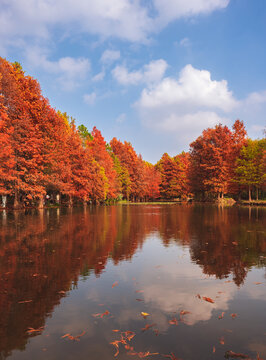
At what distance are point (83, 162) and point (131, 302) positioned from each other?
42396 millimetres

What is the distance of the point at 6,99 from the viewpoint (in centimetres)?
2808

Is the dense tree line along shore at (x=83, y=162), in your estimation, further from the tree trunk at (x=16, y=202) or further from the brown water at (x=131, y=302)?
the brown water at (x=131, y=302)

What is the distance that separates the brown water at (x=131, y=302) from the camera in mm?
3016

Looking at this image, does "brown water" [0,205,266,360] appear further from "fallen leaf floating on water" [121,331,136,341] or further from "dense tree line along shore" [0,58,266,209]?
"dense tree line along shore" [0,58,266,209]

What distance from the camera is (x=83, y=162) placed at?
45.4 m

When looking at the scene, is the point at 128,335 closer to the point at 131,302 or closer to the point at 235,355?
the point at 131,302

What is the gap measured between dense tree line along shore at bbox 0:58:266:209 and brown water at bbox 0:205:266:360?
19.4m

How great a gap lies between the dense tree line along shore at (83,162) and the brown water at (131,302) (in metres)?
19.4

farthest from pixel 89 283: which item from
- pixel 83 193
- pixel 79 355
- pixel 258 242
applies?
pixel 83 193

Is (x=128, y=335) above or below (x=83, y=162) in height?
below

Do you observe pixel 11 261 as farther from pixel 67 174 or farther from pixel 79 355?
pixel 67 174

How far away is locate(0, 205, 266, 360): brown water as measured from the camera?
3.02 metres

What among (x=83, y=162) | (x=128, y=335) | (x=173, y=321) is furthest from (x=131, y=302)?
(x=83, y=162)

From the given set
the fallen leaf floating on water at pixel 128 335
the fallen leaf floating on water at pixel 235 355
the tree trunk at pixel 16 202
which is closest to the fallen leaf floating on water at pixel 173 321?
the fallen leaf floating on water at pixel 128 335
